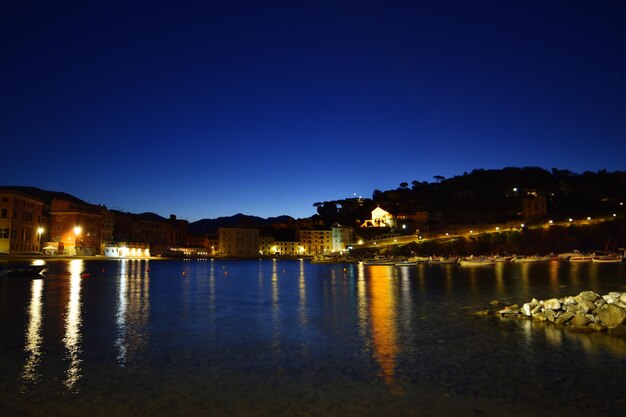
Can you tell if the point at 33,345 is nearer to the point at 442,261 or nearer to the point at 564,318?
the point at 564,318

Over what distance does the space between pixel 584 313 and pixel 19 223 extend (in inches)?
3577

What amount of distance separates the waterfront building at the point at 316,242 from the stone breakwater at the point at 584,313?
159058 millimetres

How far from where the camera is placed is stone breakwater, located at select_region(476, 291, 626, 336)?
15078mm

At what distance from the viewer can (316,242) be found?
178750 mm

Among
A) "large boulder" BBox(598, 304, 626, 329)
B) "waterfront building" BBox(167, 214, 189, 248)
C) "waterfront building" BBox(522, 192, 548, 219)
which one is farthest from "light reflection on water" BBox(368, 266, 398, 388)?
"waterfront building" BBox(167, 214, 189, 248)

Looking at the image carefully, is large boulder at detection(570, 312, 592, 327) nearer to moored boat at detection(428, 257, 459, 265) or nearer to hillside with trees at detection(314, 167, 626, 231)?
moored boat at detection(428, 257, 459, 265)

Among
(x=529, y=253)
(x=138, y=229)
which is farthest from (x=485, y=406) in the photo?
(x=138, y=229)

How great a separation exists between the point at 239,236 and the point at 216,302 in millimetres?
146415

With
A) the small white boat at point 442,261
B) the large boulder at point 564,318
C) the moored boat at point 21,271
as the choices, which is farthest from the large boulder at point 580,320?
the small white boat at point 442,261

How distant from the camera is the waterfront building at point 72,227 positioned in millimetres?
99375

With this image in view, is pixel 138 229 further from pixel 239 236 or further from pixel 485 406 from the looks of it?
pixel 485 406

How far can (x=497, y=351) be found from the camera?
12664 millimetres

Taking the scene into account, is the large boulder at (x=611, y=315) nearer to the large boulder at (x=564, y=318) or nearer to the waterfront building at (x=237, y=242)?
the large boulder at (x=564, y=318)

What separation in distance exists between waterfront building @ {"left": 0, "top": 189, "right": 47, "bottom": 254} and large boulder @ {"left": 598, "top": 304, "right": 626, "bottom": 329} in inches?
3446
